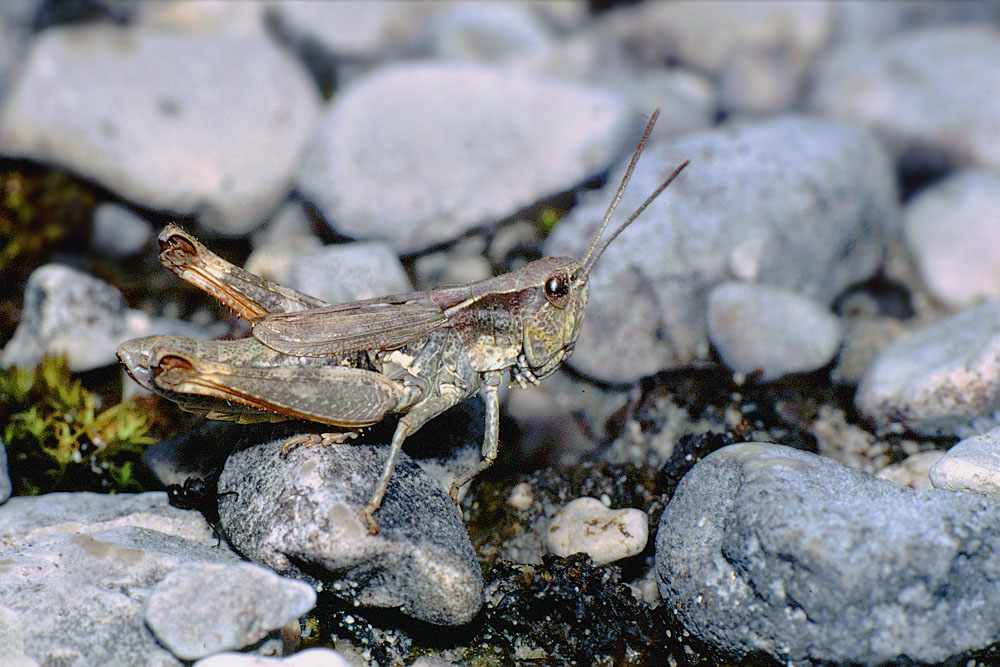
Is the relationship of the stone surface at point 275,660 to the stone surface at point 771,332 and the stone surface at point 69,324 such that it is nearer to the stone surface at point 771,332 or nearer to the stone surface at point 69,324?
the stone surface at point 69,324

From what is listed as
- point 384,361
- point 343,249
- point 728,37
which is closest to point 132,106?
point 343,249

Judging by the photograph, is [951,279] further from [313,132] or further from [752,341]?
[313,132]

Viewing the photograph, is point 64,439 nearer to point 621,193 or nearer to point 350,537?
point 350,537

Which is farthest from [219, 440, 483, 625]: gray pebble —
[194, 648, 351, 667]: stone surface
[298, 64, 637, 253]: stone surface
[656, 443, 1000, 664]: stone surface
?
[298, 64, 637, 253]: stone surface

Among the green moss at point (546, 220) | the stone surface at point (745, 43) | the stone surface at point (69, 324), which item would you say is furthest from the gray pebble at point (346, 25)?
the stone surface at point (69, 324)

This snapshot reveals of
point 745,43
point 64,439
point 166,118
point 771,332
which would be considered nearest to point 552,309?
point 771,332
